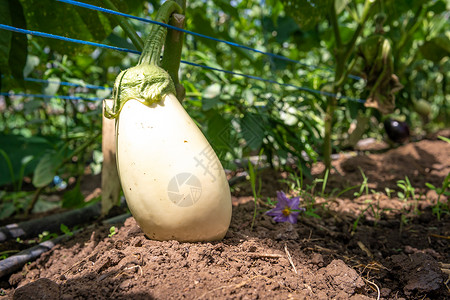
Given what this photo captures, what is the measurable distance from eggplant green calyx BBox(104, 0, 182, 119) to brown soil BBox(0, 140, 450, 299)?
35 cm

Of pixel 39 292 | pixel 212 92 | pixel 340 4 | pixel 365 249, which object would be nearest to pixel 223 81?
pixel 212 92

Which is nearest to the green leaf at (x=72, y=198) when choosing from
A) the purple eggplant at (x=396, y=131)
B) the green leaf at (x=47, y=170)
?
the green leaf at (x=47, y=170)

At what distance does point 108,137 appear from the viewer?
1.10 meters

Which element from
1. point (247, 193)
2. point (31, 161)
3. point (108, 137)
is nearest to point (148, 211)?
point (108, 137)

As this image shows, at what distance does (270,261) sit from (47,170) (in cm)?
123

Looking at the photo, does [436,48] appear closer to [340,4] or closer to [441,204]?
[340,4]

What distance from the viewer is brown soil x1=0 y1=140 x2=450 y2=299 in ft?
2.45

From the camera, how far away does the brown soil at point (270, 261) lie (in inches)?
29.4

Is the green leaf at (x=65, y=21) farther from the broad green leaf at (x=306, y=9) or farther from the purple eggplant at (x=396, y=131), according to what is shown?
the purple eggplant at (x=396, y=131)

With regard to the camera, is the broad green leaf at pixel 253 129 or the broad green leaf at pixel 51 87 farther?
the broad green leaf at pixel 51 87

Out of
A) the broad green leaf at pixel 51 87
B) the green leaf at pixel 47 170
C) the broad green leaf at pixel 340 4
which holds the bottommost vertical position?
the green leaf at pixel 47 170

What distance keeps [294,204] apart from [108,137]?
2.06 feet

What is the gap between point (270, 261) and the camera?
88cm

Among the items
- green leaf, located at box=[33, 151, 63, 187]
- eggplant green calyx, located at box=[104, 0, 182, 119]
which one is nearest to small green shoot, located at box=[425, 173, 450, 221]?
eggplant green calyx, located at box=[104, 0, 182, 119]
